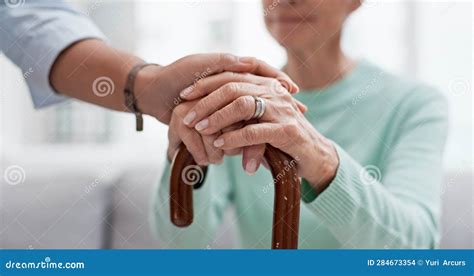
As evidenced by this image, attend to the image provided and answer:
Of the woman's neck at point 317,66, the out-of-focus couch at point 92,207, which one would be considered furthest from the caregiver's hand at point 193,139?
the out-of-focus couch at point 92,207

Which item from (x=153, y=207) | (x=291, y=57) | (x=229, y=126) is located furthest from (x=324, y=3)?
(x=153, y=207)

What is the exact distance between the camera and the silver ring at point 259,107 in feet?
1.52

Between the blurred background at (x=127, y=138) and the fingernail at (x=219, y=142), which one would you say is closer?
the fingernail at (x=219, y=142)

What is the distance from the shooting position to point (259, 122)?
470 millimetres

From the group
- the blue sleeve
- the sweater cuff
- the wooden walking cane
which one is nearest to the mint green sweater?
the sweater cuff

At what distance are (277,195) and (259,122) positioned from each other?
0.08 m

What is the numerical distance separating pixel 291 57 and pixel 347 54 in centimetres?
15

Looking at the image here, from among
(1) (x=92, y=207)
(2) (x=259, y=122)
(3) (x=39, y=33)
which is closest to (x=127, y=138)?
(1) (x=92, y=207)

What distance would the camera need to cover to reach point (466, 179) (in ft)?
3.21

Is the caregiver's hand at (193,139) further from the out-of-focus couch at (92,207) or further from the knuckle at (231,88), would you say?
the out-of-focus couch at (92,207)

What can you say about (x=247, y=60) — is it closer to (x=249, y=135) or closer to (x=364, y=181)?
(x=249, y=135)

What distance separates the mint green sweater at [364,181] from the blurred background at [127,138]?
0.31 feet

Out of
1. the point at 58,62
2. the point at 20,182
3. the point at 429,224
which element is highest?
the point at 58,62

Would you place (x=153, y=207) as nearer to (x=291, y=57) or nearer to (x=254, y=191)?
(x=254, y=191)
